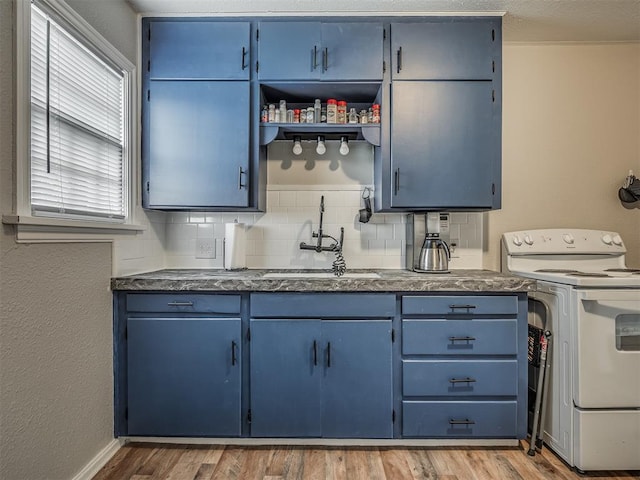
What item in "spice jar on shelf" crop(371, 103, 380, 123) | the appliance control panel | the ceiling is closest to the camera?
the ceiling

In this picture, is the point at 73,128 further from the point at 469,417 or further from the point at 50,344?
the point at 469,417

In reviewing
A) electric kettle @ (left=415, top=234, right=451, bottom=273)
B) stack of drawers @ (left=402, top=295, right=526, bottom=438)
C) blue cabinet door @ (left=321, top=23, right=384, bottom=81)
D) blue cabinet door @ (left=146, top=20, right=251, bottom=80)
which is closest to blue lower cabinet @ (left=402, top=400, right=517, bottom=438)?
stack of drawers @ (left=402, top=295, right=526, bottom=438)

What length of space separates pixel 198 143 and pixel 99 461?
1.73 meters

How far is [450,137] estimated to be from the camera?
2184mm

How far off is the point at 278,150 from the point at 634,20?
7.76ft

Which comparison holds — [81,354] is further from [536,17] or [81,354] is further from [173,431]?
[536,17]

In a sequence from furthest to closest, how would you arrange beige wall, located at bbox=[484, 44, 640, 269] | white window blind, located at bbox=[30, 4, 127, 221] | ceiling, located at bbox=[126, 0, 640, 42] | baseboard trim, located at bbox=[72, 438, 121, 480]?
1. beige wall, located at bbox=[484, 44, 640, 269]
2. ceiling, located at bbox=[126, 0, 640, 42]
3. baseboard trim, located at bbox=[72, 438, 121, 480]
4. white window blind, located at bbox=[30, 4, 127, 221]

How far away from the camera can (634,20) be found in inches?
90.9

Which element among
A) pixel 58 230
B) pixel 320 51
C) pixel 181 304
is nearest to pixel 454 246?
pixel 320 51

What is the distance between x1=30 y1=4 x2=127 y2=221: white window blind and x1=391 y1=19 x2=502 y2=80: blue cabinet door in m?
1.60

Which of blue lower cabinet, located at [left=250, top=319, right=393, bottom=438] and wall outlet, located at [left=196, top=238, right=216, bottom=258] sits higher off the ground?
wall outlet, located at [left=196, top=238, right=216, bottom=258]

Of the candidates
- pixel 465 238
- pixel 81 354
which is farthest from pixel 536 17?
pixel 81 354

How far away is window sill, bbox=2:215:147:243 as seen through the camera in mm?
1339

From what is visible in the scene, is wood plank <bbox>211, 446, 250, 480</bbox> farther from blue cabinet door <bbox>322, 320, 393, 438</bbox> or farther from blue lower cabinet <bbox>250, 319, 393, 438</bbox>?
blue cabinet door <bbox>322, 320, 393, 438</bbox>
